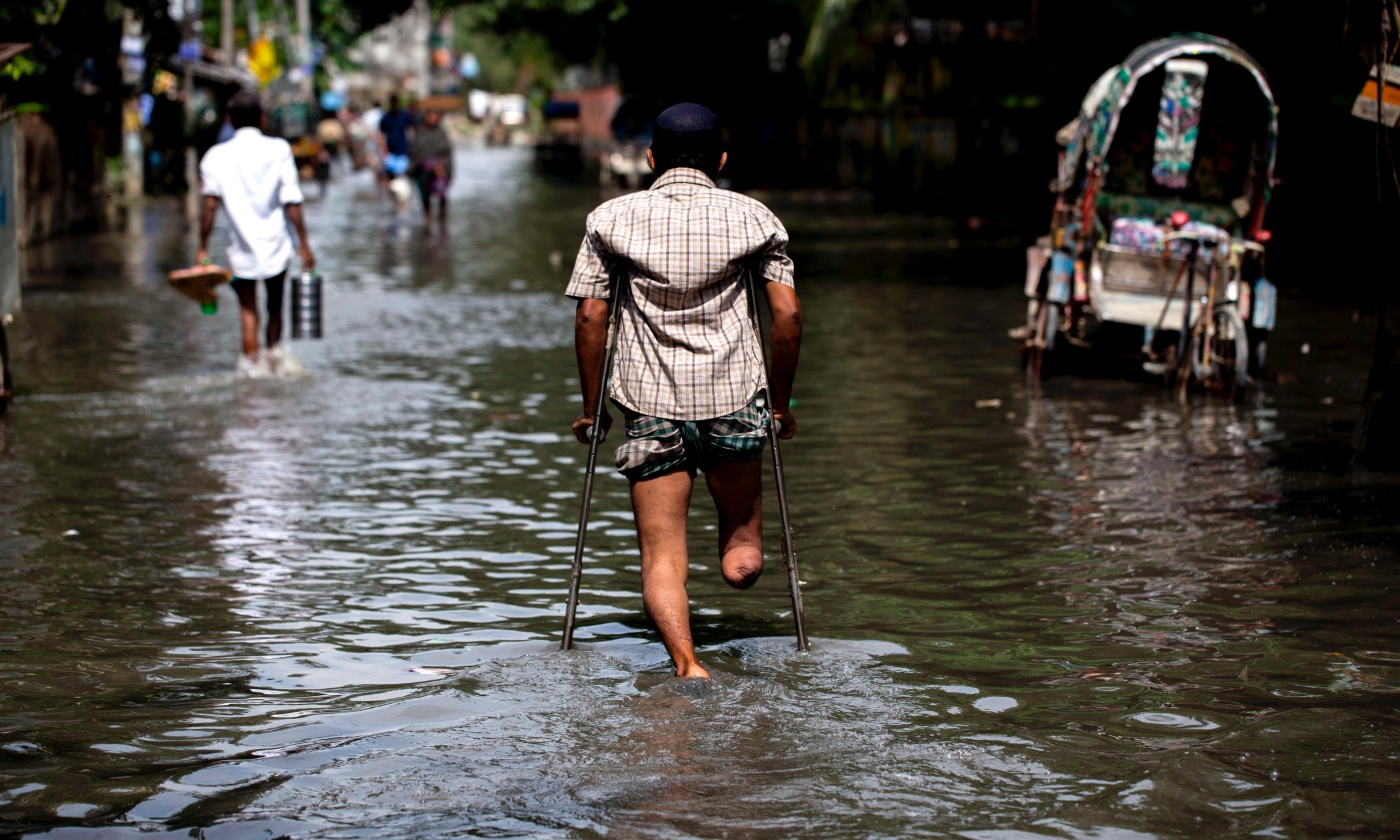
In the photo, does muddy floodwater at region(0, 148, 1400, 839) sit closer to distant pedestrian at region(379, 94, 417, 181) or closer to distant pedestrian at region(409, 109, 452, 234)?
distant pedestrian at region(409, 109, 452, 234)

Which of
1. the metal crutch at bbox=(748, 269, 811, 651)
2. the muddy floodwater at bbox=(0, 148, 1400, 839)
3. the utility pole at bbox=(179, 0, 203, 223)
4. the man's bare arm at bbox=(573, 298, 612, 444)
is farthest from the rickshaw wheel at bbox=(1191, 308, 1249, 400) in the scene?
the utility pole at bbox=(179, 0, 203, 223)

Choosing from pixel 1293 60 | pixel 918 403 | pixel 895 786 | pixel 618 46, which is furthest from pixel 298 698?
pixel 618 46

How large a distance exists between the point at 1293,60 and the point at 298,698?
18039mm

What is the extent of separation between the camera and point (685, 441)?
5.55 meters

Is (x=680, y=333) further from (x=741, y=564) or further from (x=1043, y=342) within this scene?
(x=1043, y=342)

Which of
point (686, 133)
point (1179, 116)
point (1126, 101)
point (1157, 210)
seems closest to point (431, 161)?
point (1157, 210)

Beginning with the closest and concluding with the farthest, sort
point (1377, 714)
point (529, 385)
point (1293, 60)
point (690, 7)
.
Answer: point (1377, 714)
point (529, 385)
point (1293, 60)
point (690, 7)

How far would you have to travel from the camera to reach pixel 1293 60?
2114 centimetres

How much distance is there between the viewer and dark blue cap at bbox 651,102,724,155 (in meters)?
5.57

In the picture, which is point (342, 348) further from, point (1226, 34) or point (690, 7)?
point (690, 7)

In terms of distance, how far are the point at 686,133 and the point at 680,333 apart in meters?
0.60

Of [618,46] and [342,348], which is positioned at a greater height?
[618,46]

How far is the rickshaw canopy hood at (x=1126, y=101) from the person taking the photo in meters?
12.8

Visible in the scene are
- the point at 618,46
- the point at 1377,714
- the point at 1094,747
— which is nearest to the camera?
the point at 1094,747
